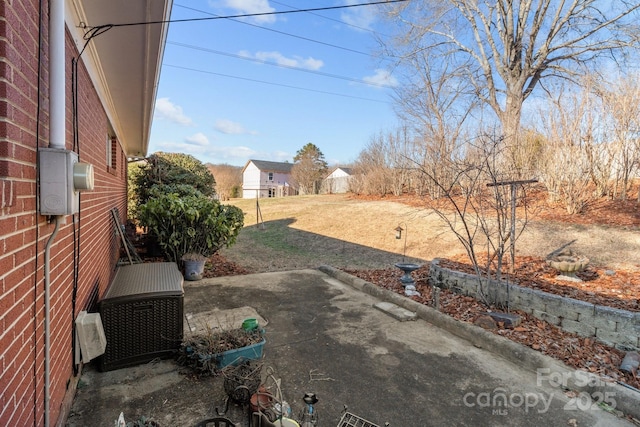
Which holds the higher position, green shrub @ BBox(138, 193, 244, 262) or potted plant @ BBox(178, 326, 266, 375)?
green shrub @ BBox(138, 193, 244, 262)

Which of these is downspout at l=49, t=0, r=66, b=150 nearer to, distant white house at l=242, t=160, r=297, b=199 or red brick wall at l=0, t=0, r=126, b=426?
red brick wall at l=0, t=0, r=126, b=426

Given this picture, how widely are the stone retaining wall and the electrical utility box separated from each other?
4528mm

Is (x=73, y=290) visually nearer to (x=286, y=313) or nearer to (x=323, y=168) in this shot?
(x=286, y=313)

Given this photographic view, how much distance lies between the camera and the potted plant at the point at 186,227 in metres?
5.77

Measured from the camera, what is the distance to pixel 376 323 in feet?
12.8

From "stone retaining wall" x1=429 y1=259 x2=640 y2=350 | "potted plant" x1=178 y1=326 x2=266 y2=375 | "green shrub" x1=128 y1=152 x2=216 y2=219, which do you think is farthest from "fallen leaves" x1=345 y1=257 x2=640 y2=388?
"green shrub" x1=128 y1=152 x2=216 y2=219

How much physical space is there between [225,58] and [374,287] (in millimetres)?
12190

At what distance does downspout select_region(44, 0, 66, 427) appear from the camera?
1.62 metres

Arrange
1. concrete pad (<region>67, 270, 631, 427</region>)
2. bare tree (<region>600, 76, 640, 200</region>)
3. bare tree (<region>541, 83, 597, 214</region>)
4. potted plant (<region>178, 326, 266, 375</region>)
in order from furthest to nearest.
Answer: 1. bare tree (<region>541, 83, 597, 214</region>)
2. bare tree (<region>600, 76, 640, 200</region>)
3. potted plant (<region>178, 326, 266, 375</region>)
4. concrete pad (<region>67, 270, 631, 427</region>)

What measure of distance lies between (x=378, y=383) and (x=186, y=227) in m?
4.54

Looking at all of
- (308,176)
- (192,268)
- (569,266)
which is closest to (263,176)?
(308,176)

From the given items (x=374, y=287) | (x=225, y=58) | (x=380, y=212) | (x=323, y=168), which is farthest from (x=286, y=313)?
(x=323, y=168)

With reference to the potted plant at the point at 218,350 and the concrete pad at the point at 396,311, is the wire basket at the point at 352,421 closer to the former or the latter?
the potted plant at the point at 218,350

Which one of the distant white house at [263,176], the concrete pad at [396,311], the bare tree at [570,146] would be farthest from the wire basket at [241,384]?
the distant white house at [263,176]
